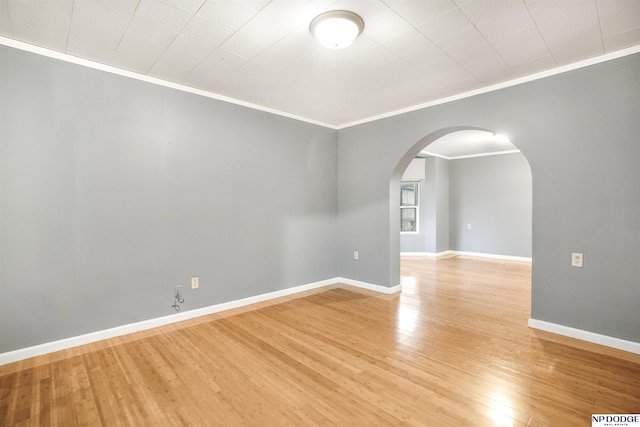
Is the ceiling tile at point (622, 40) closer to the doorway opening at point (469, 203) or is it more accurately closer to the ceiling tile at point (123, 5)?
the ceiling tile at point (123, 5)

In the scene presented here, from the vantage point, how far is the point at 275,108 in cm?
407

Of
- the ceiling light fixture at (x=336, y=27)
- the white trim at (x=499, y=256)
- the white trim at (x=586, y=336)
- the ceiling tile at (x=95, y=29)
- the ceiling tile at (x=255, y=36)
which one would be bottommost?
the white trim at (x=586, y=336)

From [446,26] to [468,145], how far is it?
477 cm

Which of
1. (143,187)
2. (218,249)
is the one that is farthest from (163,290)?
(143,187)

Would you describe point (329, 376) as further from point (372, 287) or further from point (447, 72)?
point (447, 72)

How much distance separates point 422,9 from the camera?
2.03 metres

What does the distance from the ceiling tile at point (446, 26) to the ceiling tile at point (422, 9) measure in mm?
47

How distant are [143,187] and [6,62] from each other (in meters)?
1.33

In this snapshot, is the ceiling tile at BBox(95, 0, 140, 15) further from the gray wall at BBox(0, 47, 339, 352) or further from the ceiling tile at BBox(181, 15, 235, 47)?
the gray wall at BBox(0, 47, 339, 352)

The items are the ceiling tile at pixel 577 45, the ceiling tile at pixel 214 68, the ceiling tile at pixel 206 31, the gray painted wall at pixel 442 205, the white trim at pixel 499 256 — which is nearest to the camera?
the ceiling tile at pixel 206 31

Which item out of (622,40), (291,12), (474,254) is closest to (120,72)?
(291,12)

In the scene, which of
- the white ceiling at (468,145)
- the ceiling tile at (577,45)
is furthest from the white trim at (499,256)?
the ceiling tile at (577,45)

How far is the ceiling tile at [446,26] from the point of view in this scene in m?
2.10

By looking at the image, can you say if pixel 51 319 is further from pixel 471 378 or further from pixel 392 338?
pixel 471 378
